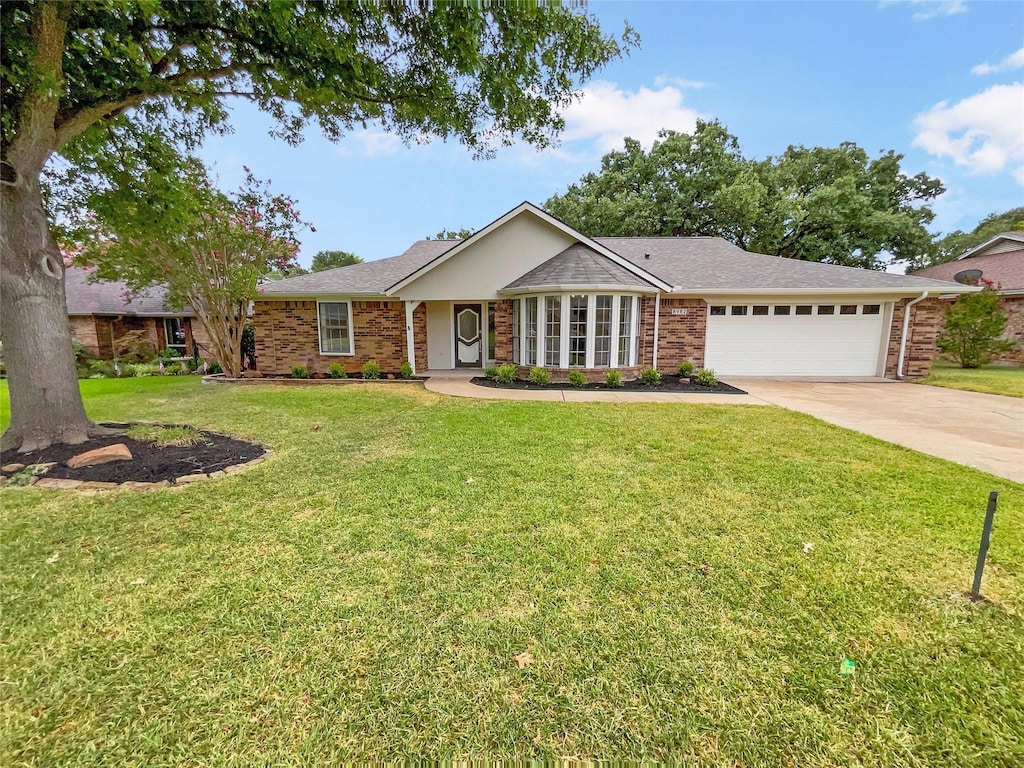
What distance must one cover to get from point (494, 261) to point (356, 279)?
15.1 ft

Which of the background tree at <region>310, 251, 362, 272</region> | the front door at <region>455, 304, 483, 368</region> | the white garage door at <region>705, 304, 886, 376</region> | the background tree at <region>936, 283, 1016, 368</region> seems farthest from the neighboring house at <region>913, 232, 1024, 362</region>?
the background tree at <region>310, 251, 362, 272</region>

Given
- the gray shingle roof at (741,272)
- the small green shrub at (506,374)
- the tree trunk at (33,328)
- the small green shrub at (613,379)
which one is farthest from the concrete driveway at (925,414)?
the tree trunk at (33,328)

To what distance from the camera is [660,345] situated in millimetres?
12125

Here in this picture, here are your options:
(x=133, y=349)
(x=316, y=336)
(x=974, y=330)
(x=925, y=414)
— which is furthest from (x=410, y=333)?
(x=974, y=330)

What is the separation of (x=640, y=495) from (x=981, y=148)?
2250cm

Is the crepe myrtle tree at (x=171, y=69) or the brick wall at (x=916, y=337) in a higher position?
the crepe myrtle tree at (x=171, y=69)

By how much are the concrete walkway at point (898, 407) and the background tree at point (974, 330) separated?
5844 millimetres

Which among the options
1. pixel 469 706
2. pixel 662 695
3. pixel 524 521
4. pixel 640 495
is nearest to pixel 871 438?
pixel 640 495

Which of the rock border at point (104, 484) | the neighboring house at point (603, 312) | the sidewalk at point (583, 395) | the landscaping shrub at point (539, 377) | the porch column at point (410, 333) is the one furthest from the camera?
the porch column at point (410, 333)

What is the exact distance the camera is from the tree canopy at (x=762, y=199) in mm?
20516

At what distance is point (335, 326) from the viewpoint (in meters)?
12.8

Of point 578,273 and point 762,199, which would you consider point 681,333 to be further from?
point 762,199

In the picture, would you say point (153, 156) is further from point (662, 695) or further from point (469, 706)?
point (662, 695)

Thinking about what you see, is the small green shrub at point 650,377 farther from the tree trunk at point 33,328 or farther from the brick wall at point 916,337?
the tree trunk at point 33,328
